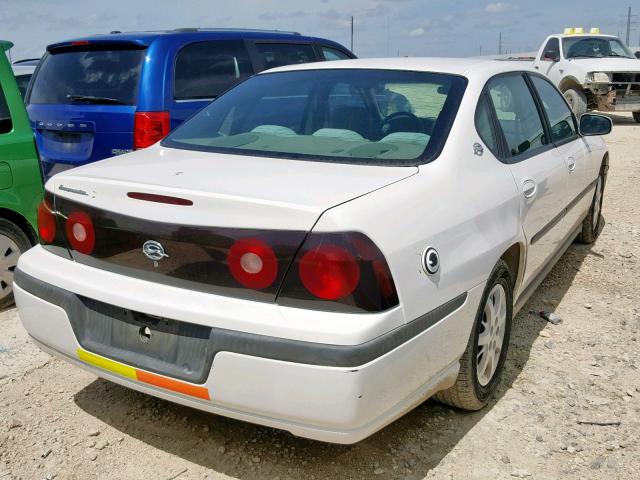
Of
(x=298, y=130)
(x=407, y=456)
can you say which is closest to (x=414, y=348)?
(x=407, y=456)

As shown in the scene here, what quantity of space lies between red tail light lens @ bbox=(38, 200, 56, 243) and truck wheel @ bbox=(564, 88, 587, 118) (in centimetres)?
1290

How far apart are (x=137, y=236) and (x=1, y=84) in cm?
252

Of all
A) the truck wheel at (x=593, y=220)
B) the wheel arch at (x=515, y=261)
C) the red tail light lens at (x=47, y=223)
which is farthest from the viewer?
the truck wheel at (x=593, y=220)

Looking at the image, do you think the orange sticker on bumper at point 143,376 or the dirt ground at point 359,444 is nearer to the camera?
the orange sticker on bumper at point 143,376

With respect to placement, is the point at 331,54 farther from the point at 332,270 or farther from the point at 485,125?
the point at 332,270

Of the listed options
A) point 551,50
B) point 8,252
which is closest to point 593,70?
point 551,50

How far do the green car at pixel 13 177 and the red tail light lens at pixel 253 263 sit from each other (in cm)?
263

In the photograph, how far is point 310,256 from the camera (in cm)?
218

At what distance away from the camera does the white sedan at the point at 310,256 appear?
218 centimetres

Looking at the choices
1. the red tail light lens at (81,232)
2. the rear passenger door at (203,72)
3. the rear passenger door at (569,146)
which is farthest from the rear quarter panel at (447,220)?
the rear passenger door at (203,72)

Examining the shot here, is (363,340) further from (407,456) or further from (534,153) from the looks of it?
(534,153)

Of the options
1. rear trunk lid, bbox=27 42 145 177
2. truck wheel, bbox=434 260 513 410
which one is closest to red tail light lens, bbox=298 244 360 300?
truck wheel, bbox=434 260 513 410

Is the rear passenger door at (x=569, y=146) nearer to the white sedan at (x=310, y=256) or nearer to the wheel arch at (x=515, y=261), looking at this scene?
the white sedan at (x=310, y=256)

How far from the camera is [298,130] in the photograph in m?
3.28
